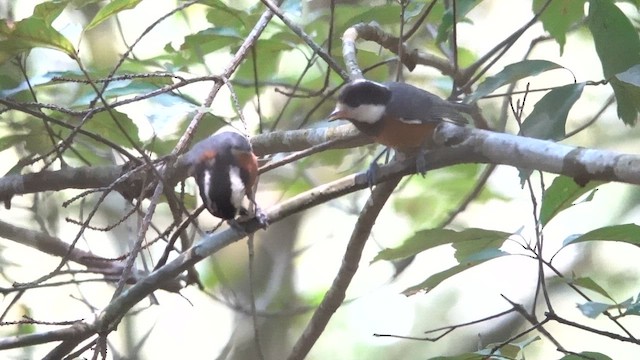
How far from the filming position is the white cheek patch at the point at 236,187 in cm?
116

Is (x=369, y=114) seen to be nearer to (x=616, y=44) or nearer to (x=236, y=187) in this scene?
(x=236, y=187)

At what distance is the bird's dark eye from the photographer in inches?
50.1

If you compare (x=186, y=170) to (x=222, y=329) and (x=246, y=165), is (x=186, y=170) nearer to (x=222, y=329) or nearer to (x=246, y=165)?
(x=246, y=165)

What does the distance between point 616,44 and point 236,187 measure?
1.98 ft

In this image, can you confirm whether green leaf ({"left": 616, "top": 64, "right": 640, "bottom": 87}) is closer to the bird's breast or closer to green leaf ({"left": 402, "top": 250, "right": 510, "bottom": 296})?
green leaf ({"left": 402, "top": 250, "right": 510, "bottom": 296})

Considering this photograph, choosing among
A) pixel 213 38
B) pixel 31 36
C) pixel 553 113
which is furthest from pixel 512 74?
pixel 31 36

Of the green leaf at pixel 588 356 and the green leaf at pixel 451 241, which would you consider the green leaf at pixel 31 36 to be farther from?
the green leaf at pixel 588 356

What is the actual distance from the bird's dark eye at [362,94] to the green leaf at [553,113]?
0.34 metres

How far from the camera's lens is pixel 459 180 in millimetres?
1881

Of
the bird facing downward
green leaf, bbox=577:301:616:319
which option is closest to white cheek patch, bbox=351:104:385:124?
the bird facing downward

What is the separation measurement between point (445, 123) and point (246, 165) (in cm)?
35

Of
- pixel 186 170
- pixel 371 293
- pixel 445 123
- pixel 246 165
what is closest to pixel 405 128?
pixel 445 123

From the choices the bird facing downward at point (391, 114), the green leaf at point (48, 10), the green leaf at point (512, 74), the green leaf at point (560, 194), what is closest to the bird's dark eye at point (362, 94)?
the bird facing downward at point (391, 114)

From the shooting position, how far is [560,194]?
99 cm
